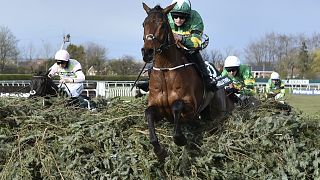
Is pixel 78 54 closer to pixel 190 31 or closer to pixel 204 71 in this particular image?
pixel 190 31

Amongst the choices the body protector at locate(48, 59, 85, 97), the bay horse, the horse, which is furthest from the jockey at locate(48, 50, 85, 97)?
the bay horse

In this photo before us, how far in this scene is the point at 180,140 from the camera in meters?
5.74

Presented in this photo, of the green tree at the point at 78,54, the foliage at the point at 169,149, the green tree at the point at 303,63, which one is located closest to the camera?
the foliage at the point at 169,149

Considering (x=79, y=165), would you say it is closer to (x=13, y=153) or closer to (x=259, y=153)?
(x=13, y=153)

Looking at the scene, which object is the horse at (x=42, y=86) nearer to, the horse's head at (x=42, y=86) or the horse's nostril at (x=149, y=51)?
the horse's head at (x=42, y=86)

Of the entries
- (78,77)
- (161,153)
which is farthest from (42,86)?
(161,153)

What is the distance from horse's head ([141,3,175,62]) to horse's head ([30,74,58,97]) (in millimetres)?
4139

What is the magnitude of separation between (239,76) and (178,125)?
3968 mm

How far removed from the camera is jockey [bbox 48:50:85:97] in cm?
998

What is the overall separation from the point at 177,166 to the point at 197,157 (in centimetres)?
30

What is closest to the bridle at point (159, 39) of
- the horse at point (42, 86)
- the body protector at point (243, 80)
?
the body protector at point (243, 80)

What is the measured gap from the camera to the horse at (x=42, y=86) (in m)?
9.15

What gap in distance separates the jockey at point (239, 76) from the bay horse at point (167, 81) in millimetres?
2638

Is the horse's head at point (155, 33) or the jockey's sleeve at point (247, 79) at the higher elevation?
the horse's head at point (155, 33)
